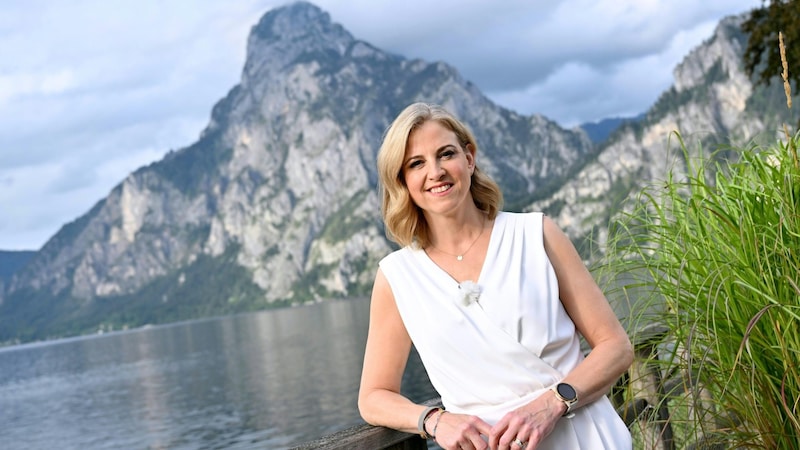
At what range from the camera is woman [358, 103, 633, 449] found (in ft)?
6.54

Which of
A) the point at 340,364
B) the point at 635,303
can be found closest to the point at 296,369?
the point at 340,364

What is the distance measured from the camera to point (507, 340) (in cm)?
199

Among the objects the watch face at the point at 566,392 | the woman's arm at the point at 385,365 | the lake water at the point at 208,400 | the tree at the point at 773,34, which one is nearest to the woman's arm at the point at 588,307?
the watch face at the point at 566,392

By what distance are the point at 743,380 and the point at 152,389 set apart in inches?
2558

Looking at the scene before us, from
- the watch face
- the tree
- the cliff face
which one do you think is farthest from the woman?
the cliff face

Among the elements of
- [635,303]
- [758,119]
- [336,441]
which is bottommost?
[336,441]

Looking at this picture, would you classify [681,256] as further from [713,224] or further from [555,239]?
[555,239]

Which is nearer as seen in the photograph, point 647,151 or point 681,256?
point 681,256

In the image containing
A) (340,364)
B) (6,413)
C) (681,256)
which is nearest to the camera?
(681,256)

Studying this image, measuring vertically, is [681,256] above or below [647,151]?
below

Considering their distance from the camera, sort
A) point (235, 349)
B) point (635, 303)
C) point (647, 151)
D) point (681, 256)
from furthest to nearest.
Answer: point (647, 151)
point (235, 349)
point (635, 303)
point (681, 256)

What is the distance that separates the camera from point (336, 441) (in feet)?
6.78

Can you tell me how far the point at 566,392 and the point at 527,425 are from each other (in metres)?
0.13

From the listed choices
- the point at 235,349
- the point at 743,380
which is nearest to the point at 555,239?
the point at 743,380
